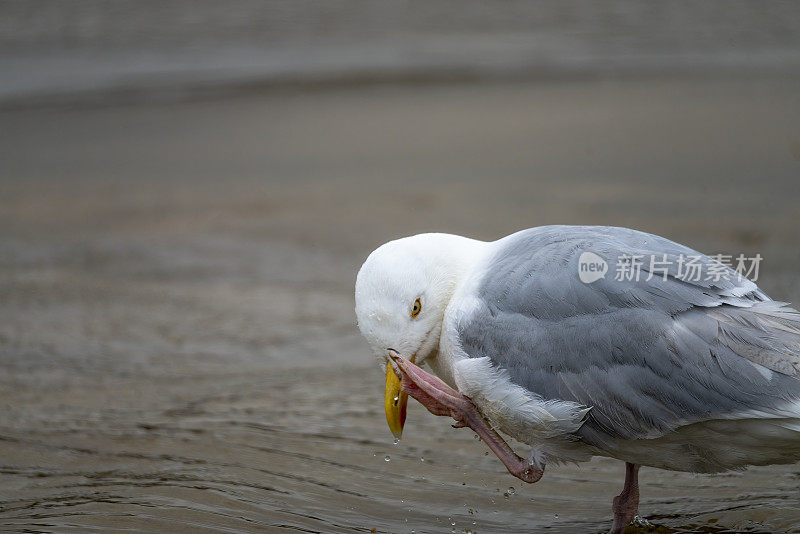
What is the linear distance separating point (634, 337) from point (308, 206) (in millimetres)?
6287

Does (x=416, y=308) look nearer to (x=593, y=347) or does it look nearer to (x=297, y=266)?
(x=593, y=347)

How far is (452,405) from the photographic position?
3.94m

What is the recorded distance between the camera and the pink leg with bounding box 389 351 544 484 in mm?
3861

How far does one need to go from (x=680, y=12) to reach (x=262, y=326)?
30.6 ft

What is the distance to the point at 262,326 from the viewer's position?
680cm

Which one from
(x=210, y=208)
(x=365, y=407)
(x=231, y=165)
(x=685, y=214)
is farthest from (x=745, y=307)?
(x=231, y=165)

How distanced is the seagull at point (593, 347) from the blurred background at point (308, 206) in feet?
2.08

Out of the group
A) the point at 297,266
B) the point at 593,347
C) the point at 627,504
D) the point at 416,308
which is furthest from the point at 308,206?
the point at 593,347

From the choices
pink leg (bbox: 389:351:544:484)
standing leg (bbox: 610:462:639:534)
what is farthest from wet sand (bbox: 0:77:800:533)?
pink leg (bbox: 389:351:544:484)

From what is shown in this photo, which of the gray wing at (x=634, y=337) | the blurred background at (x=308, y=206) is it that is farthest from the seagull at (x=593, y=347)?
the blurred background at (x=308, y=206)

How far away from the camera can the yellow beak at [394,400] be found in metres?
3.87

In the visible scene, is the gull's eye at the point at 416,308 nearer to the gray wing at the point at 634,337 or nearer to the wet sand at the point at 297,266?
the gray wing at the point at 634,337

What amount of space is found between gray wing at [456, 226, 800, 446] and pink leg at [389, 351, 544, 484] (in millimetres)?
217

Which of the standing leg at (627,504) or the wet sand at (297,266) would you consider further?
the wet sand at (297,266)
